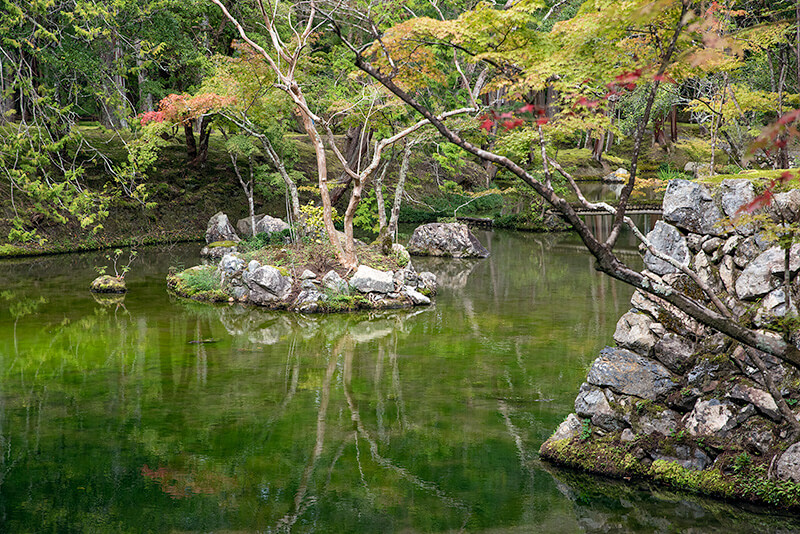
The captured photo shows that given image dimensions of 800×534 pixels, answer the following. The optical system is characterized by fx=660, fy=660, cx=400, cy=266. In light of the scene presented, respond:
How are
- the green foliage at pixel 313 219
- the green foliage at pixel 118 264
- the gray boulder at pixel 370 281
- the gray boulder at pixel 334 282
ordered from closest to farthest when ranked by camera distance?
1. the gray boulder at pixel 334 282
2. the gray boulder at pixel 370 281
3. the green foliage at pixel 313 219
4. the green foliage at pixel 118 264

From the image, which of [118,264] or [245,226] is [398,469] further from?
[245,226]

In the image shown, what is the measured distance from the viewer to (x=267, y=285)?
12.9 metres

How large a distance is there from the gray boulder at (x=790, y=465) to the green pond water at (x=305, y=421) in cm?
35

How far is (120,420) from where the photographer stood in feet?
23.4

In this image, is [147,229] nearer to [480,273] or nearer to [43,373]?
[480,273]

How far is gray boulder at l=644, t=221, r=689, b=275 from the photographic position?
20.3 feet

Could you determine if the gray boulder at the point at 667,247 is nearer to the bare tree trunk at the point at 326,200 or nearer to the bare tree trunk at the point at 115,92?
the bare tree trunk at the point at 326,200

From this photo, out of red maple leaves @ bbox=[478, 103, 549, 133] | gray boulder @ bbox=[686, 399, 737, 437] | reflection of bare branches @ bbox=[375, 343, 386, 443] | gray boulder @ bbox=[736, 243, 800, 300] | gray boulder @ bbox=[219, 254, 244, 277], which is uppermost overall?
red maple leaves @ bbox=[478, 103, 549, 133]

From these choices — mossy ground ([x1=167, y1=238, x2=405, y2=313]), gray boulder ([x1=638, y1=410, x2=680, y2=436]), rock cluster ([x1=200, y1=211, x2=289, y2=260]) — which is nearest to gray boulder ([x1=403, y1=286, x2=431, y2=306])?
mossy ground ([x1=167, y1=238, x2=405, y2=313])

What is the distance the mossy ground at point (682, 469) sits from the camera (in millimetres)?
5242

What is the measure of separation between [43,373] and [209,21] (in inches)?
621

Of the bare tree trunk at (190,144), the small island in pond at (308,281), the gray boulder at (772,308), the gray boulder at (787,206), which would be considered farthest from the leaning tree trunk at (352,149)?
the gray boulder at (772,308)

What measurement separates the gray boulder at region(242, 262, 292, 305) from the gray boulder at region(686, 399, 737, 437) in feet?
Answer: 28.2

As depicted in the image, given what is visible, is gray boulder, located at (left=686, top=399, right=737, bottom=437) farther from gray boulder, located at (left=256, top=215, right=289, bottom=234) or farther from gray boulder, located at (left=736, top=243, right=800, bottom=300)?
gray boulder, located at (left=256, top=215, right=289, bottom=234)
